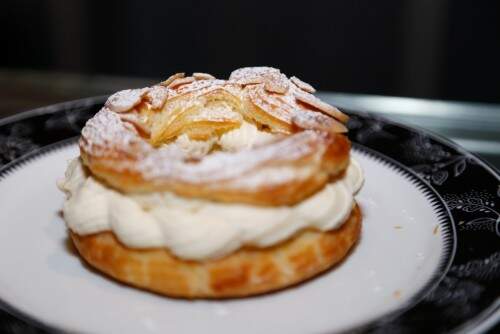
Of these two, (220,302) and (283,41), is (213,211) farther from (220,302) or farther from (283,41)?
(283,41)

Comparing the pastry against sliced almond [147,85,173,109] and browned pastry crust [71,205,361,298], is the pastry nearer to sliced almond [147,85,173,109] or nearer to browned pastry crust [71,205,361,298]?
browned pastry crust [71,205,361,298]

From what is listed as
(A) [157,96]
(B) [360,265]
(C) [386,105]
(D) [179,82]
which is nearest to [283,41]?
(C) [386,105]

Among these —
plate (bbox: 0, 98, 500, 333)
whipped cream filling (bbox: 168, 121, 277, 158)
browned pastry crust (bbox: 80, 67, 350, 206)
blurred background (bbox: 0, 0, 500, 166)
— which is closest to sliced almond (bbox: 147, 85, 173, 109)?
browned pastry crust (bbox: 80, 67, 350, 206)

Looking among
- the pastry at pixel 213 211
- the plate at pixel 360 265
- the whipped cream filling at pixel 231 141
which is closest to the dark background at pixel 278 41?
the plate at pixel 360 265

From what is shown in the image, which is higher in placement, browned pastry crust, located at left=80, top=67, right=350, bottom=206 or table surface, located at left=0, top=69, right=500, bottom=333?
browned pastry crust, located at left=80, top=67, right=350, bottom=206

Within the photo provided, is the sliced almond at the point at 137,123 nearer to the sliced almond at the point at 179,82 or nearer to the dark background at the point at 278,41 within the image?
the sliced almond at the point at 179,82

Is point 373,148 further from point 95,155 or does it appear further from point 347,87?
point 347,87

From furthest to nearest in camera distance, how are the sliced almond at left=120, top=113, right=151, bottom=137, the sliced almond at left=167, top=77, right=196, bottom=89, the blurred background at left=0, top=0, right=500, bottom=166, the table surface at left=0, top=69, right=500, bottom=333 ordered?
the blurred background at left=0, top=0, right=500, bottom=166
the table surface at left=0, top=69, right=500, bottom=333
the sliced almond at left=167, top=77, right=196, bottom=89
the sliced almond at left=120, top=113, right=151, bottom=137

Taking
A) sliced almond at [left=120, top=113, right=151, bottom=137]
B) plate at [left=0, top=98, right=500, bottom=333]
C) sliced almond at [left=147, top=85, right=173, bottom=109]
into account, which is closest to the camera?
plate at [left=0, top=98, right=500, bottom=333]

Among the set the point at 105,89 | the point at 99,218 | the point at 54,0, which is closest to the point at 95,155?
the point at 99,218
